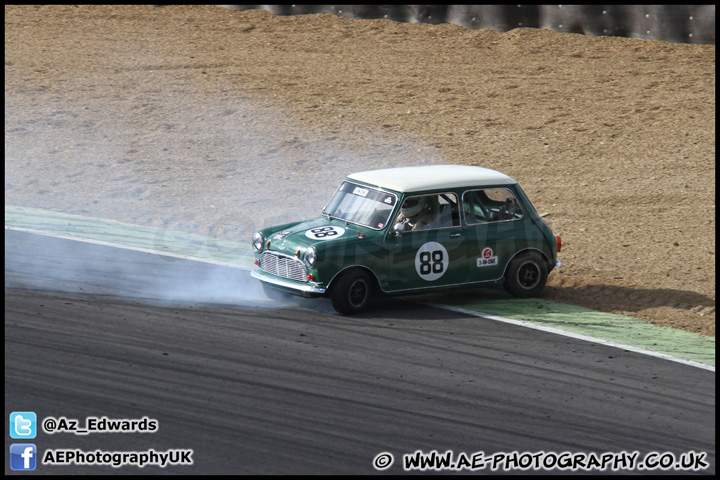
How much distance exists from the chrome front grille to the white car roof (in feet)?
4.41

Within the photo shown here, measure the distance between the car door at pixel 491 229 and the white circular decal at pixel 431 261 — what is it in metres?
0.32

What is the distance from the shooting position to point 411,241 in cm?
979

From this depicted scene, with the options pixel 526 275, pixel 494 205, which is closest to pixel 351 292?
pixel 494 205

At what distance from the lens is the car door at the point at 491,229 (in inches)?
396

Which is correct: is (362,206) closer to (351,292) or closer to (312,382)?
(351,292)

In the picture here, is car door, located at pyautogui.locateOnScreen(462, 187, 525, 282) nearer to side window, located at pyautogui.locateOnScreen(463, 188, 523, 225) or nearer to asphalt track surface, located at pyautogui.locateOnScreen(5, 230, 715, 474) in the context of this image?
side window, located at pyautogui.locateOnScreen(463, 188, 523, 225)

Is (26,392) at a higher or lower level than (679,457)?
higher

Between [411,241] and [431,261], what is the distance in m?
0.32

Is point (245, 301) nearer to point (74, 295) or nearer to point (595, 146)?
point (74, 295)

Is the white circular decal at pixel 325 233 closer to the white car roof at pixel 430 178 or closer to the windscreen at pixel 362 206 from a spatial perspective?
the windscreen at pixel 362 206

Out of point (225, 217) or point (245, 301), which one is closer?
point (245, 301)

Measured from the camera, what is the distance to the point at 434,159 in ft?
54.6

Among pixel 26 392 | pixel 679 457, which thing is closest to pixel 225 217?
pixel 26 392

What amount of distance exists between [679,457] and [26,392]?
5.24 meters
